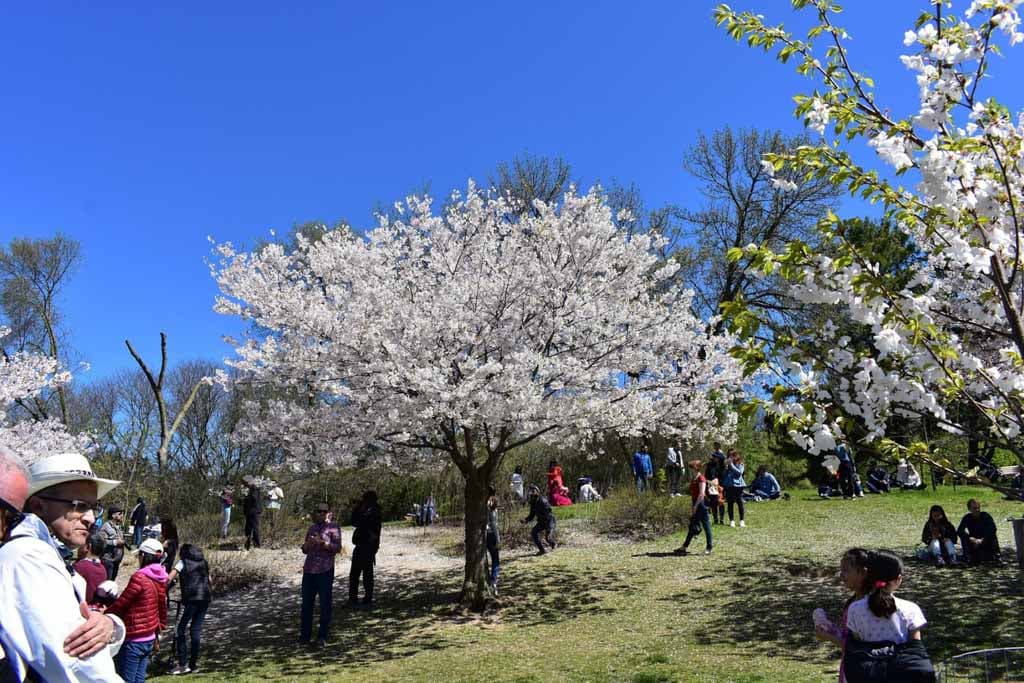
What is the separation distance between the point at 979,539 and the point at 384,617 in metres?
8.95

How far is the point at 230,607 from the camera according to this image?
39.0 ft

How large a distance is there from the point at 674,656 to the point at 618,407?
3270mm

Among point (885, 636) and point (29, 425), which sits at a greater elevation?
point (29, 425)

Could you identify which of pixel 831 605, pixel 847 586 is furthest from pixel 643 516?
pixel 847 586

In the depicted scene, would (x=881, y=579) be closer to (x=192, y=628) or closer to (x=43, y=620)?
(x=43, y=620)

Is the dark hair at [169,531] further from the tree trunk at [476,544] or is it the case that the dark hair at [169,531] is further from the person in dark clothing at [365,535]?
the tree trunk at [476,544]

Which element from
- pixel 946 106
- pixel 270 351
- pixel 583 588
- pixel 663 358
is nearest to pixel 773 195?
pixel 663 358

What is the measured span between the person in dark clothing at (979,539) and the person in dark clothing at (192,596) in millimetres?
10571

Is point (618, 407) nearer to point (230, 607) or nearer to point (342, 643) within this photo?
point (342, 643)

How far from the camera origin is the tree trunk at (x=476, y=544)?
9.88 meters

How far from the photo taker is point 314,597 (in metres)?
8.82

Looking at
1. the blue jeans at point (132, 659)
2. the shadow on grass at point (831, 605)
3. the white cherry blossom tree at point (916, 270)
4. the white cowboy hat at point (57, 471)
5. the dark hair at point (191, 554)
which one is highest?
the white cherry blossom tree at point (916, 270)

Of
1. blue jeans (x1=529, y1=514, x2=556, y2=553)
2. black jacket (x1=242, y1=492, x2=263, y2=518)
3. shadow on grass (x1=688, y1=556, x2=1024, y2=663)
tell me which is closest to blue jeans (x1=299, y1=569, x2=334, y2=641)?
shadow on grass (x1=688, y1=556, x2=1024, y2=663)

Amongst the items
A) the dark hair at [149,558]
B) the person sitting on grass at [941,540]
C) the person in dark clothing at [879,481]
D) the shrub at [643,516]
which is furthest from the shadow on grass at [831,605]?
the person in dark clothing at [879,481]
